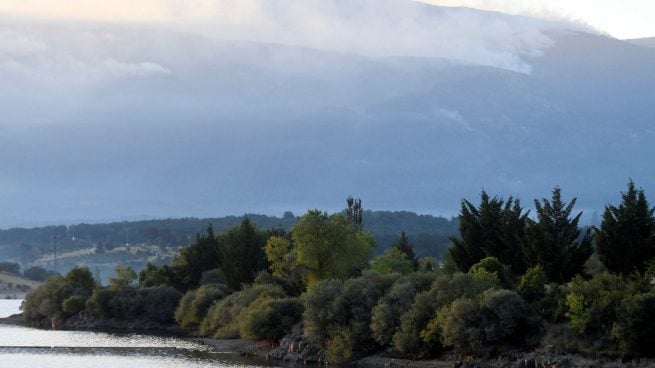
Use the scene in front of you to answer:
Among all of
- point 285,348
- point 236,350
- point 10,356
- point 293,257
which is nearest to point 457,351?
point 285,348

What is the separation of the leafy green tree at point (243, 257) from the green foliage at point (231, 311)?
15.9 m

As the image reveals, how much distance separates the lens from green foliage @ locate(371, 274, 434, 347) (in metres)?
84.7

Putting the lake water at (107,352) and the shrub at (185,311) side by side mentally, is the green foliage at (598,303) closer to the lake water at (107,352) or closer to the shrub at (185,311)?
the lake water at (107,352)

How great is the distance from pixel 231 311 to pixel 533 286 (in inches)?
1678

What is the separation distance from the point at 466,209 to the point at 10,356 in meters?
38.6

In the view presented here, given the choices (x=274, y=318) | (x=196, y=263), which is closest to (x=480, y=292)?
(x=274, y=318)

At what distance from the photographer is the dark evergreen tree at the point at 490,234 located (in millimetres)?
96750

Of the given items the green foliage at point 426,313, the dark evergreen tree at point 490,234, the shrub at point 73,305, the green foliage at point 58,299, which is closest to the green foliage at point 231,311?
the dark evergreen tree at point 490,234

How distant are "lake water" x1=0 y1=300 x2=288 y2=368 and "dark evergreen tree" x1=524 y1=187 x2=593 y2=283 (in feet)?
74.0

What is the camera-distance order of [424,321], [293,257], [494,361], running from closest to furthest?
[494,361], [424,321], [293,257]

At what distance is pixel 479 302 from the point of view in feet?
257

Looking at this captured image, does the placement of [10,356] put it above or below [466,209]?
below

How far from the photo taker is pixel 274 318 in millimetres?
101625

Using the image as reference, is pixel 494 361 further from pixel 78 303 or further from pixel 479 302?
pixel 78 303
